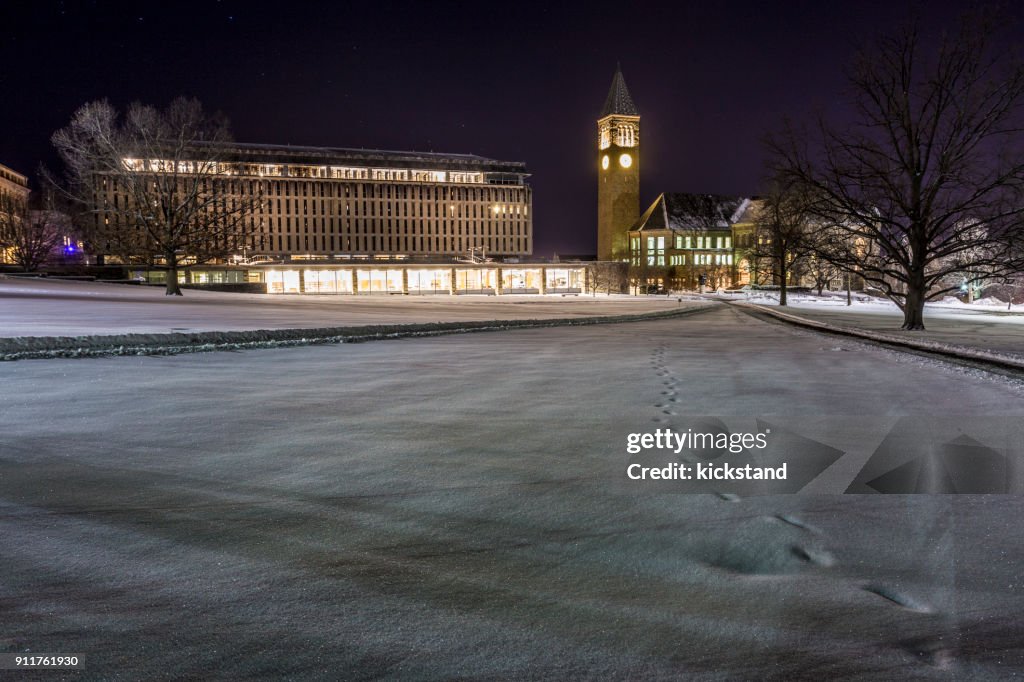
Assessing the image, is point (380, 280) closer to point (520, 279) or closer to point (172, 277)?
point (520, 279)

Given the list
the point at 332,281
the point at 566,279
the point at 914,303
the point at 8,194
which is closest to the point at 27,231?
the point at 332,281

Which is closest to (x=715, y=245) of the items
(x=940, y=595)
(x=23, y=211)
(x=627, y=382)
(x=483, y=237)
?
(x=483, y=237)

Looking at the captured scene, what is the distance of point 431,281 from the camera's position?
323 feet

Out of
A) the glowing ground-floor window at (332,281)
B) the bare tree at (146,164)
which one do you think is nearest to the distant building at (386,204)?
the glowing ground-floor window at (332,281)

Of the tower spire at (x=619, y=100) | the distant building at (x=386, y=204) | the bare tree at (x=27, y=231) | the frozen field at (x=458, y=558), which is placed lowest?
the frozen field at (x=458, y=558)

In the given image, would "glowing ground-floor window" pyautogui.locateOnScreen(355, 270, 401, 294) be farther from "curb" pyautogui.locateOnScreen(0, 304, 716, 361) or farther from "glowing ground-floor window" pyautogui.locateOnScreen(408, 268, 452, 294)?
"curb" pyautogui.locateOnScreen(0, 304, 716, 361)

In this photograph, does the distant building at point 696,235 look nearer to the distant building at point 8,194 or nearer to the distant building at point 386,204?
the distant building at point 386,204

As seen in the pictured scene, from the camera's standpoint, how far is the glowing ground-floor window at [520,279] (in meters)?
104

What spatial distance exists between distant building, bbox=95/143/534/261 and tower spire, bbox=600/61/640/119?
33474 mm

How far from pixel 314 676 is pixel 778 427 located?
705cm

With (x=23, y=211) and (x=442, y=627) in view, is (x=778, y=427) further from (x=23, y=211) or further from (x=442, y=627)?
(x=23, y=211)

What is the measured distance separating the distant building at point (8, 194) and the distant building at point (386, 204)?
4065cm

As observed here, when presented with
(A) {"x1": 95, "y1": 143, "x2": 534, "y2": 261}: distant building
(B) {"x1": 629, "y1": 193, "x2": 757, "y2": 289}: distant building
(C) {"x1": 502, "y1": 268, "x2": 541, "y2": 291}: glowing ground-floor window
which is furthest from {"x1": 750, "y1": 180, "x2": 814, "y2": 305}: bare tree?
(A) {"x1": 95, "y1": 143, "x2": 534, "y2": 261}: distant building

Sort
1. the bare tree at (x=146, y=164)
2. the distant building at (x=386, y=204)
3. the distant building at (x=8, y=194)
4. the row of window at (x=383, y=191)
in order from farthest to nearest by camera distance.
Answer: the distant building at (x=386, y=204)
the row of window at (x=383, y=191)
the distant building at (x=8, y=194)
the bare tree at (x=146, y=164)
